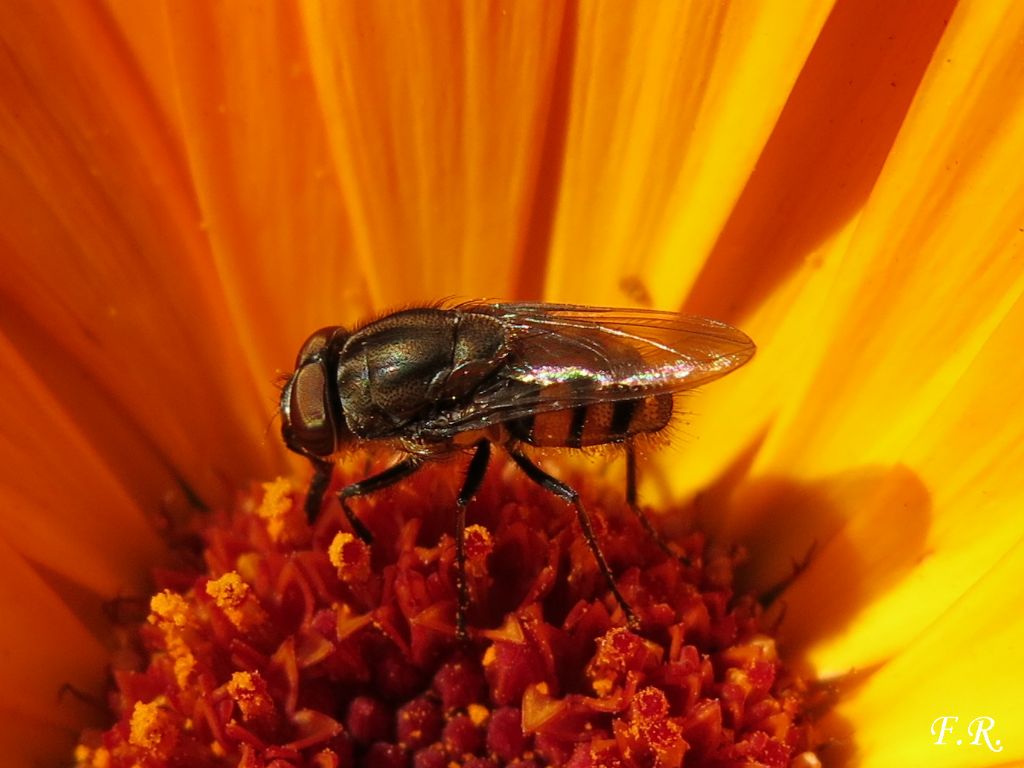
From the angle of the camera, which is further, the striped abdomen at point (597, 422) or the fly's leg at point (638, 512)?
the fly's leg at point (638, 512)

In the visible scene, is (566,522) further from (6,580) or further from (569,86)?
(6,580)

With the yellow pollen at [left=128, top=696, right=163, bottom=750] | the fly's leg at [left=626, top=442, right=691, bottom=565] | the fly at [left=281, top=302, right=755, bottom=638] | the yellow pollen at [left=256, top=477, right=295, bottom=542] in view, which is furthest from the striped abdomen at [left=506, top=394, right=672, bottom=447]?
the yellow pollen at [left=128, top=696, right=163, bottom=750]

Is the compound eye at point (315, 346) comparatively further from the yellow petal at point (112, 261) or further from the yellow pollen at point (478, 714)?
the yellow pollen at point (478, 714)

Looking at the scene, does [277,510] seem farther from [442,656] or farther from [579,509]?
[579,509]

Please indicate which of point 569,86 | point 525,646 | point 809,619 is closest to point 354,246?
→ point 569,86

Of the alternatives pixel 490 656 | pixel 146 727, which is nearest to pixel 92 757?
pixel 146 727

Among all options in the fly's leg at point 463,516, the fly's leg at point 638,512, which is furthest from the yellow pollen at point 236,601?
the fly's leg at point 638,512
